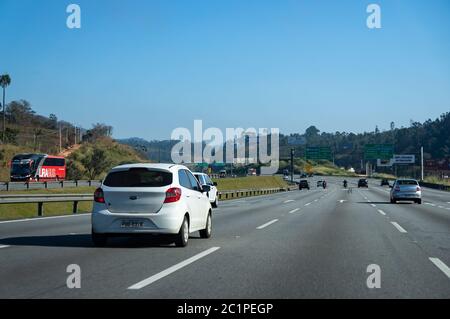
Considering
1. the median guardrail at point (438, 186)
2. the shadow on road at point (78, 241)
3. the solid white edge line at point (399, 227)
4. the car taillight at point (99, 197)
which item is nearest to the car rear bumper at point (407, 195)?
the solid white edge line at point (399, 227)

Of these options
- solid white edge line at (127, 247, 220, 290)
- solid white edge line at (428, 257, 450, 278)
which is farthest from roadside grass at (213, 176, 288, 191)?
solid white edge line at (428, 257, 450, 278)

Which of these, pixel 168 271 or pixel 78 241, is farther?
pixel 78 241

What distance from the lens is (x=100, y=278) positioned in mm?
9125

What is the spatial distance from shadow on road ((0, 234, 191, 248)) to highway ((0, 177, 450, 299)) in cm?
2

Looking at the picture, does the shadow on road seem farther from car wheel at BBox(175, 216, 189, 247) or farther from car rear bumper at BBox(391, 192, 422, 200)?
car rear bumper at BBox(391, 192, 422, 200)

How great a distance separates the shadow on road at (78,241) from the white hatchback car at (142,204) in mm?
624

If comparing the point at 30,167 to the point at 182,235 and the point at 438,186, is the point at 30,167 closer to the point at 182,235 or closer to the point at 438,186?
the point at 438,186

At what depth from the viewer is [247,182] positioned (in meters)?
98.1

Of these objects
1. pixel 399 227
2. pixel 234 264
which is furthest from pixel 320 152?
pixel 234 264

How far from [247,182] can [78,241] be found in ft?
276

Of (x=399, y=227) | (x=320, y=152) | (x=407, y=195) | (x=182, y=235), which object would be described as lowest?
(x=407, y=195)

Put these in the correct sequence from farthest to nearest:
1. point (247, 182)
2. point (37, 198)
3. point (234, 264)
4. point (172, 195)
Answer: point (247, 182) < point (37, 198) < point (172, 195) < point (234, 264)

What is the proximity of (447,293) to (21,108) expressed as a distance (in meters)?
161
